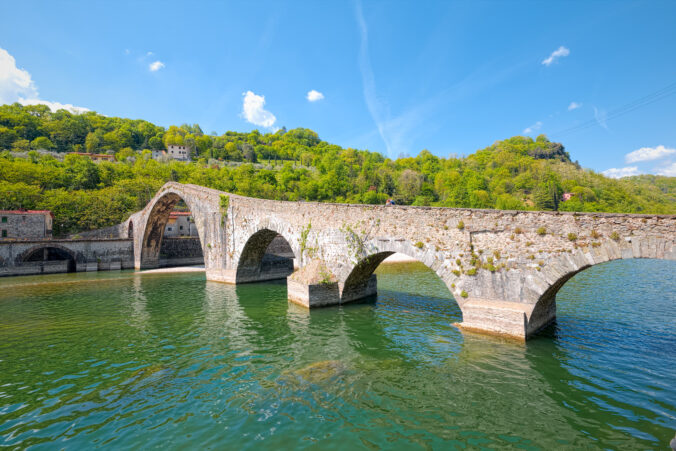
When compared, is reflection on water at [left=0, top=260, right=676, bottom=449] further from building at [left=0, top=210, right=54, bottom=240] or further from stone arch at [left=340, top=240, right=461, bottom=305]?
building at [left=0, top=210, right=54, bottom=240]

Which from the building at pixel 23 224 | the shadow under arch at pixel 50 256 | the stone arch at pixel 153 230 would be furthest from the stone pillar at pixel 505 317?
the building at pixel 23 224

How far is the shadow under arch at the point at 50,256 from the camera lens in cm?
3134

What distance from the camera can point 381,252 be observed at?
1323cm

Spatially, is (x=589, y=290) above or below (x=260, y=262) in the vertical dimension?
below

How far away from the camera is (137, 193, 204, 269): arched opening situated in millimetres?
33656

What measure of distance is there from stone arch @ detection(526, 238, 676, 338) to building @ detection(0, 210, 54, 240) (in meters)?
46.8

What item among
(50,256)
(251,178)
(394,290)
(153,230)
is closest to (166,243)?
(153,230)

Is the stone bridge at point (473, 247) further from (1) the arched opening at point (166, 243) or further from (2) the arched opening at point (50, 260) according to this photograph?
(2) the arched opening at point (50, 260)

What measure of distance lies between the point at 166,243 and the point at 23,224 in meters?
13.9

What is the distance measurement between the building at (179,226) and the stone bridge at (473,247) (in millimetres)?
31612

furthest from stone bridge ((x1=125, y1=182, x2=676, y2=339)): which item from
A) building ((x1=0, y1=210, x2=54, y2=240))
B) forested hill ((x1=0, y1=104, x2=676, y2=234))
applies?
forested hill ((x1=0, y1=104, x2=676, y2=234))

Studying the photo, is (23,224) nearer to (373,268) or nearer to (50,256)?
(50,256)

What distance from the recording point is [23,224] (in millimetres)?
34750

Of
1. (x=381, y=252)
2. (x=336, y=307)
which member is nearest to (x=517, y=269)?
(x=381, y=252)
